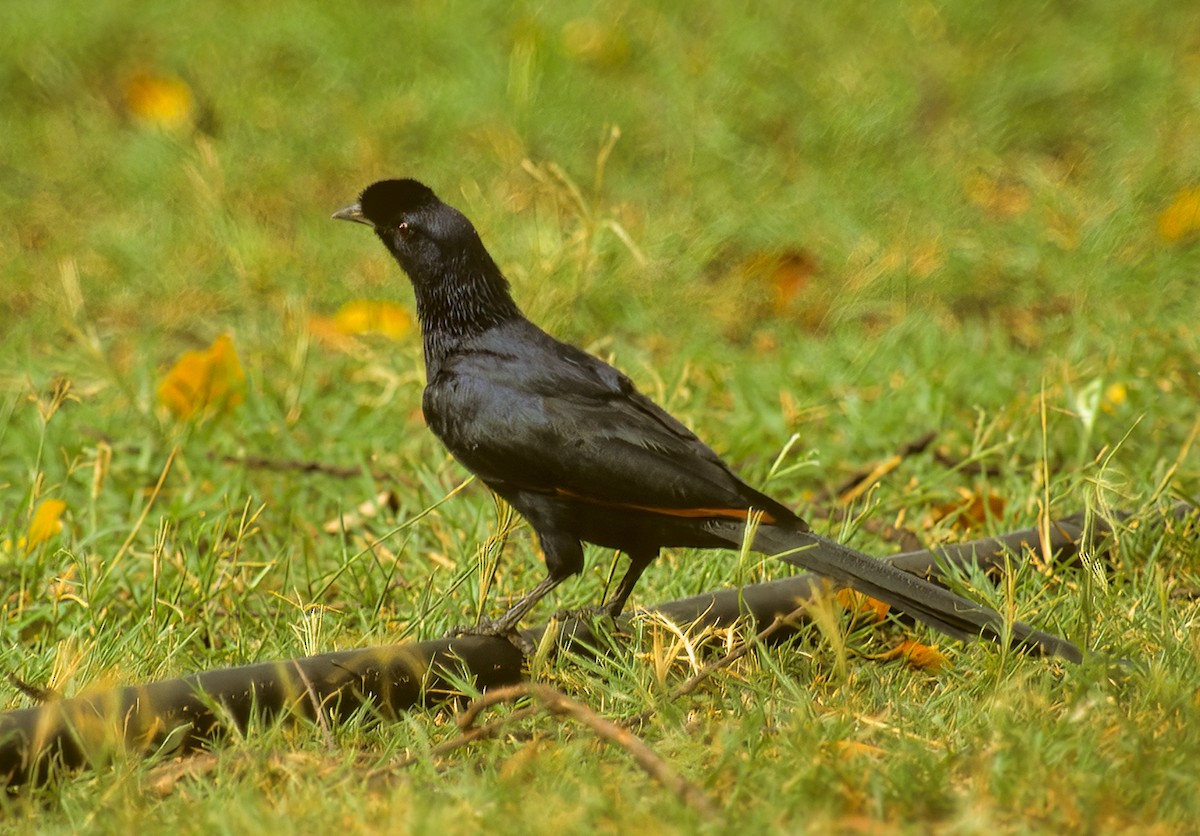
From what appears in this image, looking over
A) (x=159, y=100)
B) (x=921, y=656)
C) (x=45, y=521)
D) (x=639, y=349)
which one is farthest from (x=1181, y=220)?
(x=159, y=100)

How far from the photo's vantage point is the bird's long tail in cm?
283

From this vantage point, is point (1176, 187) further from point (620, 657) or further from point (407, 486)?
point (620, 657)

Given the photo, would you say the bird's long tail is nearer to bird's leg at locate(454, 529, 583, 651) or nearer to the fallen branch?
the fallen branch

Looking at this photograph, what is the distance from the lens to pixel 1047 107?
7.14m

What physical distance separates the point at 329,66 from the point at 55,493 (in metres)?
3.77

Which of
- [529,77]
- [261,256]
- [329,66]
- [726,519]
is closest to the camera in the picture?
[726,519]

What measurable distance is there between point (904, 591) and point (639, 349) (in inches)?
108

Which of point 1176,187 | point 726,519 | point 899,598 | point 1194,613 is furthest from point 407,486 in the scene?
point 1176,187

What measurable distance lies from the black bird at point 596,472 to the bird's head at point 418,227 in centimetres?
21

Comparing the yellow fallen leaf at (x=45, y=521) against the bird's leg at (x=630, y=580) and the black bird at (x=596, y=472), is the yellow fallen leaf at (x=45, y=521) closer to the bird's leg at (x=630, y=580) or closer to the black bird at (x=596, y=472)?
the black bird at (x=596, y=472)

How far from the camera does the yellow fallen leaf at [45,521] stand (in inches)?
147

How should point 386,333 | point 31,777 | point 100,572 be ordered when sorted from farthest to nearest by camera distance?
point 386,333 → point 100,572 → point 31,777

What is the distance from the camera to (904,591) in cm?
296

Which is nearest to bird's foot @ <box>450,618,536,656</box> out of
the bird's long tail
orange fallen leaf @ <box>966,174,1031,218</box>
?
the bird's long tail
